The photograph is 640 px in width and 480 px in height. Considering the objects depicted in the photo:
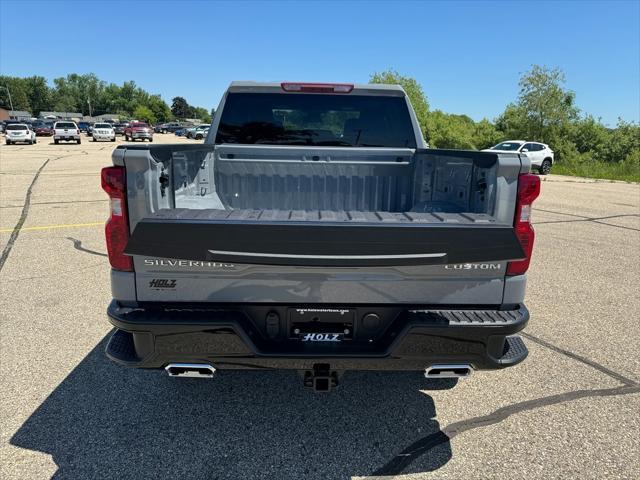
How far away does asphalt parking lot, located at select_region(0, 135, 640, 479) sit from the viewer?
97.3 inches

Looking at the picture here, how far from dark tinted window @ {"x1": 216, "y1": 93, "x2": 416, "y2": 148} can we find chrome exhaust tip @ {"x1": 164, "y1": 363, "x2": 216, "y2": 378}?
2.37 meters

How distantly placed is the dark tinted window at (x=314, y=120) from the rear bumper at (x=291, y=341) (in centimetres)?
220

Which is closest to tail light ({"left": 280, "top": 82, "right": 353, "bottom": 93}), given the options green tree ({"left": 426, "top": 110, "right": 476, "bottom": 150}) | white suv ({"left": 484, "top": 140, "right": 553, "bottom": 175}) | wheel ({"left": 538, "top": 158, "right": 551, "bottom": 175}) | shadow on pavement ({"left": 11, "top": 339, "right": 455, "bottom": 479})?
shadow on pavement ({"left": 11, "top": 339, "right": 455, "bottom": 479})

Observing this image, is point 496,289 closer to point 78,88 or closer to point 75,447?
point 75,447

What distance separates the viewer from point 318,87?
3938 millimetres

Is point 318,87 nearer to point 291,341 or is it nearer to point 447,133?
point 291,341

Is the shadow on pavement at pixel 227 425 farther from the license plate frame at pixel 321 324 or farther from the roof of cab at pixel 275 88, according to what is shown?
the roof of cab at pixel 275 88

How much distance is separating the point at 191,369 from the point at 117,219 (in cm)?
87

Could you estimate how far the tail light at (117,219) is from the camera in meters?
2.21

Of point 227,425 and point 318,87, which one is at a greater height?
point 318,87

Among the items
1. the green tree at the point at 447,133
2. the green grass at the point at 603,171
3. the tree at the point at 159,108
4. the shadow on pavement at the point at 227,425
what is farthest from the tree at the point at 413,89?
the tree at the point at 159,108

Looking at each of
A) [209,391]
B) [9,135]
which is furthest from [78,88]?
[209,391]

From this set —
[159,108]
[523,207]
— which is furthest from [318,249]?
[159,108]

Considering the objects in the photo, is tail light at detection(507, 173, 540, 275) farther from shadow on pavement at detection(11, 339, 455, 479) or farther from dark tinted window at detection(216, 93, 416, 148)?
dark tinted window at detection(216, 93, 416, 148)
